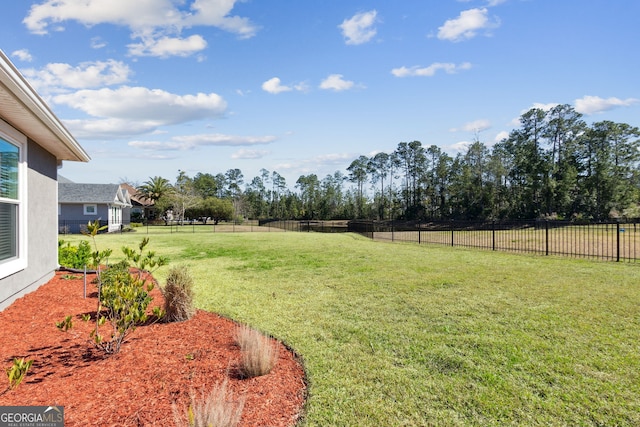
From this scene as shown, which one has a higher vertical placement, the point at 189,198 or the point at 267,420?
the point at 189,198

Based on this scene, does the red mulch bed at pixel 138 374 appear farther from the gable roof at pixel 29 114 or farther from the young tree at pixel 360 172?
the young tree at pixel 360 172

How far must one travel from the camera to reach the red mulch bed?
2580mm

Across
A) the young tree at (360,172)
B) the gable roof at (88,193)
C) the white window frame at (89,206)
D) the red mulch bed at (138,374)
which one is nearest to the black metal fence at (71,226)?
the white window frame at (89,206)

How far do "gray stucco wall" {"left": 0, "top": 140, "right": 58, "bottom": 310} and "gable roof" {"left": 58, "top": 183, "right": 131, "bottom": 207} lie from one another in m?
25.9

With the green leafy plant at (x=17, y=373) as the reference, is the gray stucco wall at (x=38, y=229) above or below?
above

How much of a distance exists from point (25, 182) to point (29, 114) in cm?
161

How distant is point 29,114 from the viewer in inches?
176

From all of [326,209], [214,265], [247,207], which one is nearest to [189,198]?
[247,207]

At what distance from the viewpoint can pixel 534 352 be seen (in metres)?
3.77

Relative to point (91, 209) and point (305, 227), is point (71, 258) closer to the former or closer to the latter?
point (91, 209)

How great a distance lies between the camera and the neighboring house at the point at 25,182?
416cm

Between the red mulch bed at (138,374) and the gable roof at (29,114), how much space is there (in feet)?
8.74

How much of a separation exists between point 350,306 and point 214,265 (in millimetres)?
5843

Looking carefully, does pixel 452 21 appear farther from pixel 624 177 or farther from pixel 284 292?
pixel 624 177
